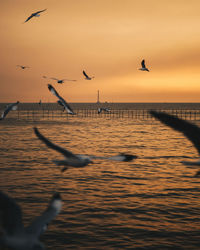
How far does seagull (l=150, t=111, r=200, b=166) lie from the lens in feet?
14.2

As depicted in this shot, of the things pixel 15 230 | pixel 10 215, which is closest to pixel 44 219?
pixel 15 230

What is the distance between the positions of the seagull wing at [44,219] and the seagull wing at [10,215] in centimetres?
29

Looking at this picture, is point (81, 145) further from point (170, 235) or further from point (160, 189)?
point (170, 235)

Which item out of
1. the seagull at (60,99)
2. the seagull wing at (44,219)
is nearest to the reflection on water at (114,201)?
the seagull at (60,99)

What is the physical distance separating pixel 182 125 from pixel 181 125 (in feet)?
0.08

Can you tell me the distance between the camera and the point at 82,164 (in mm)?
5352

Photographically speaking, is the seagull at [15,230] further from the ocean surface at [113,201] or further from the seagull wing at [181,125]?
the ocean surface at [113,201]

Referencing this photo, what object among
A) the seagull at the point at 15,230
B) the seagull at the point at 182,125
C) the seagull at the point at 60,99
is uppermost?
the seagull at the point at 60,99

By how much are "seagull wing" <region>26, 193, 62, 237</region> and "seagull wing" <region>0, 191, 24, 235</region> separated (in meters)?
0.29

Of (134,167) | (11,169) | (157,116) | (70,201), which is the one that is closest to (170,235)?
(70,201)

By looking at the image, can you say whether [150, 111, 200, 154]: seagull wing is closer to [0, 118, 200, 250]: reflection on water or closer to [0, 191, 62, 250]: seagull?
[0, 191, 62, 250]: seagull

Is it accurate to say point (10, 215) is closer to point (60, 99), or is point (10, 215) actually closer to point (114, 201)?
point (60, 99)

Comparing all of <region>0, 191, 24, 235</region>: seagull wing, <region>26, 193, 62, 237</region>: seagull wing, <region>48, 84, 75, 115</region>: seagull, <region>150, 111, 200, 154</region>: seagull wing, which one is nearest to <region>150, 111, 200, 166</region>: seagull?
<region>150, 111, 200, 154</region>: seagull wing

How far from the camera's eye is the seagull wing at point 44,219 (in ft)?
14.5
